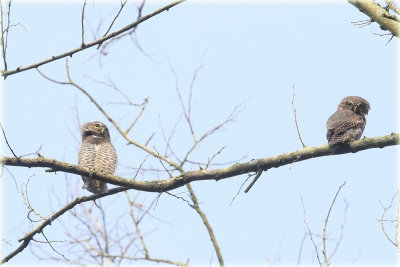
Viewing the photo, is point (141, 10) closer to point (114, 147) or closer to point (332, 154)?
point (332, 154)

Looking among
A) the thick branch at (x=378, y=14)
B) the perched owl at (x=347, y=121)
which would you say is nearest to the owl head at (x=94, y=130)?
the perched owl at (x=347, y=121)

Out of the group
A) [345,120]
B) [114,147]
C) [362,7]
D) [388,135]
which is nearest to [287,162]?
[388,135]

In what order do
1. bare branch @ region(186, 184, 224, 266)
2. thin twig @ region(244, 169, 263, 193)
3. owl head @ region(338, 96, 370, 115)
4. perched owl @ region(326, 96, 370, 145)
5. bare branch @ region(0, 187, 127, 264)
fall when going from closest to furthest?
thin twig @ region(244, 169, 263, 193) → bare branch @ region(0, 187, 127, 264) → perched owl @ region(326, 96, 370, 145) → owl head @ region(338, 96, 370, 115) → bare branch @ region(186, 184, 224, 266)

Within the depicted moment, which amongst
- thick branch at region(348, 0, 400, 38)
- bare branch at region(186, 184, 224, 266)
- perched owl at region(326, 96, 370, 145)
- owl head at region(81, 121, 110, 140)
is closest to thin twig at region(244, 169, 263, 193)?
perched owl at region(326, 96, 370, 145)

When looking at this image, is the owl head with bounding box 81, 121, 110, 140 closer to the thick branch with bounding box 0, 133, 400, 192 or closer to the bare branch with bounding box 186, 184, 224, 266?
the bare branch with bounding box 186, 184, 224, 266

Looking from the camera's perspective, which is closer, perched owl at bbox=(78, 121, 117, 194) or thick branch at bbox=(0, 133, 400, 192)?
thick branch at bbox=(0, 133, 400, 192)

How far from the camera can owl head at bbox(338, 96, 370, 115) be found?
7070mm

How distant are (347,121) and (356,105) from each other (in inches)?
36.6

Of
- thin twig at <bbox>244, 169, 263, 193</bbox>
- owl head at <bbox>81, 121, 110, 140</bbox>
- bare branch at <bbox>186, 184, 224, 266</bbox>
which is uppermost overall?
owl head at <bbox>81, 121, 110, 140</bbox>

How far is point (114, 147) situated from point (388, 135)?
3.90 meters

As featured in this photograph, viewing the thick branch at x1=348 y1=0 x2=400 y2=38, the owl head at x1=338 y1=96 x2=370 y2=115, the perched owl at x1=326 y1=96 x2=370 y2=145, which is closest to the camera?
the perched owl at x1=326 y1=96 x2=370 y2=145

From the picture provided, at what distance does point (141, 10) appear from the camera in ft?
16.6

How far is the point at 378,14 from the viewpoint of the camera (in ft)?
19.4

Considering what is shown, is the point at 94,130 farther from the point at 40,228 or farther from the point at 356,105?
the point at 356,105
